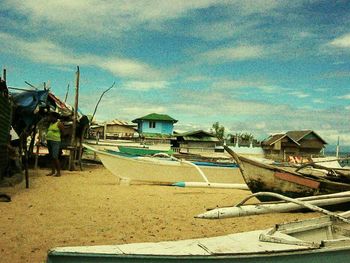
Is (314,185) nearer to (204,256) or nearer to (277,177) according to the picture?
(277,177)

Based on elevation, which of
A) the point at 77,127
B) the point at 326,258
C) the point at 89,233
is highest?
the point at 77,127

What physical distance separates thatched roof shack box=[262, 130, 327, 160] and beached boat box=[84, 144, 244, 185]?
32618 mm

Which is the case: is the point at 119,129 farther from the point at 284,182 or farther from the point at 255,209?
the point at 255,209

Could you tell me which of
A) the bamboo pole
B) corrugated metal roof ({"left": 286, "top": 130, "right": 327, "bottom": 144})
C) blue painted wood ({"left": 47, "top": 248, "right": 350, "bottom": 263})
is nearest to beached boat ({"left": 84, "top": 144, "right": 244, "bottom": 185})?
the bamboo pole

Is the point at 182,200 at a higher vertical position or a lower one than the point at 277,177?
lower

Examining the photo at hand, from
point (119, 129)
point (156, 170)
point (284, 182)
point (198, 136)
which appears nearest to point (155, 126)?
point (119, 129)

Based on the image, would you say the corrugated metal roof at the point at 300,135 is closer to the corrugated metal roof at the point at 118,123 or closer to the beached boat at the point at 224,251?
the corrugated metal roof at the point at 118,123

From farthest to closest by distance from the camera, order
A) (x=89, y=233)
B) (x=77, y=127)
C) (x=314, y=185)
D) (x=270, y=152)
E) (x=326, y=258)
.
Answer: (x=270, y=152), (x=77, y=127), (x=314, y=185), (x=89, y=233), (x=326, y=258)

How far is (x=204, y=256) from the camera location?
3.13 m

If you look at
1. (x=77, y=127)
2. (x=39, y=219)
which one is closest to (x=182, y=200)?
(x=39, y=219)

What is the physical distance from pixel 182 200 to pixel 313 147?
42.2 m

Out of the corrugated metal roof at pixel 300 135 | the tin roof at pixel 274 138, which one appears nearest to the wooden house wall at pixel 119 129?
the tin roof at pixel 274 138

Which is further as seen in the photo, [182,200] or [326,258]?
[182,200]

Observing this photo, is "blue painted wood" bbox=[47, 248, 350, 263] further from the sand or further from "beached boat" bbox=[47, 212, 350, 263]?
the sand
